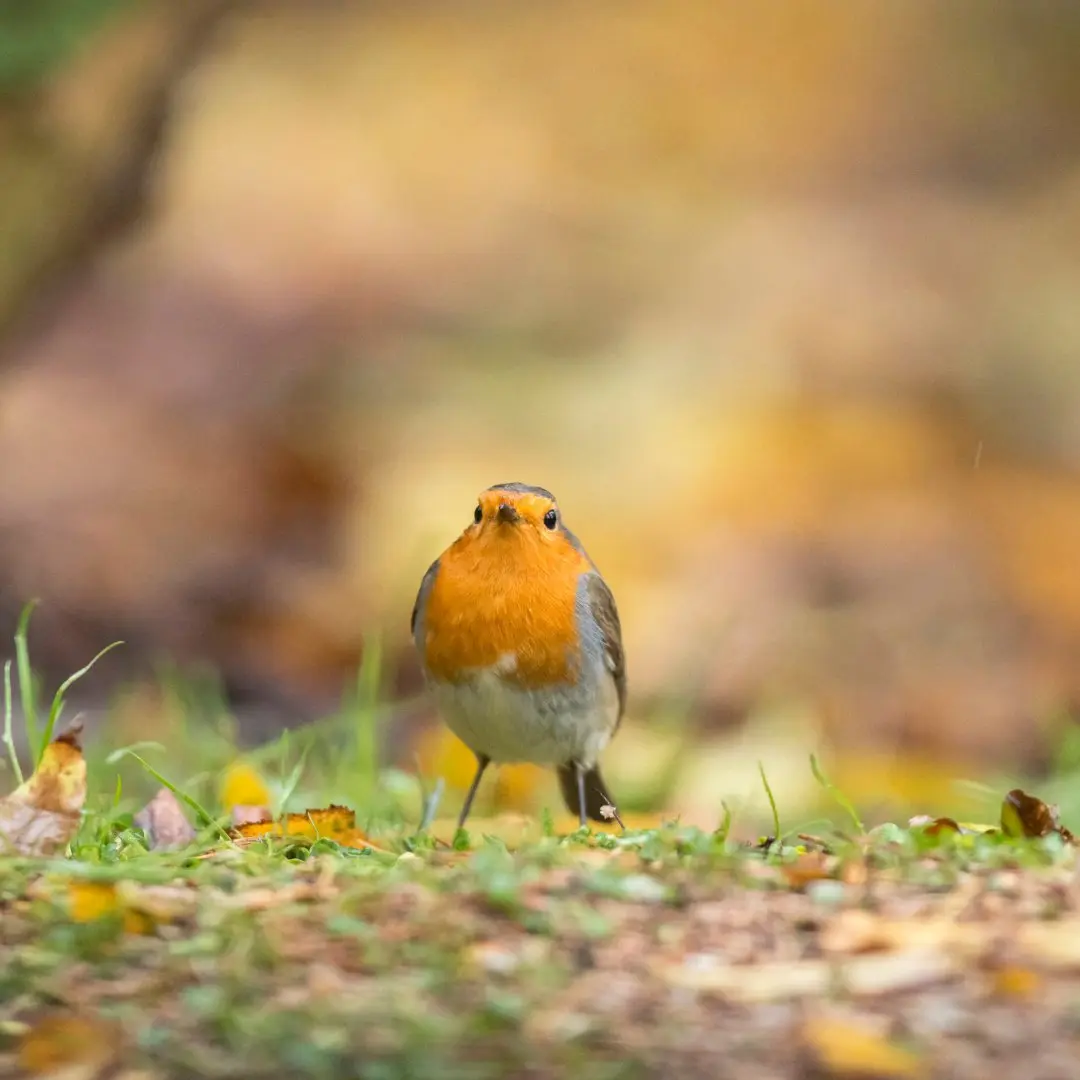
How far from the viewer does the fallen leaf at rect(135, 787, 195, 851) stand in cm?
345


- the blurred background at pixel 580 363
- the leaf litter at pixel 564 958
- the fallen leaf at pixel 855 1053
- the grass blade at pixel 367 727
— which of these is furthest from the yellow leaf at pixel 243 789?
the fallen leaf at pixel 855 1053

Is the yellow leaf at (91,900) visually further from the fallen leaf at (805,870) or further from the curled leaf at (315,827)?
the fallen leaf at (805,870)

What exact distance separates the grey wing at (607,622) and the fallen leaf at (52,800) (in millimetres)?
1530

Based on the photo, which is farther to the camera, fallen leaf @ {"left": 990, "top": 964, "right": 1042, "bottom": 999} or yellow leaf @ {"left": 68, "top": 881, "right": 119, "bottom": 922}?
yellow leaf @ {"left": 68, "top": 881, "right": 119, "bottom": 922}

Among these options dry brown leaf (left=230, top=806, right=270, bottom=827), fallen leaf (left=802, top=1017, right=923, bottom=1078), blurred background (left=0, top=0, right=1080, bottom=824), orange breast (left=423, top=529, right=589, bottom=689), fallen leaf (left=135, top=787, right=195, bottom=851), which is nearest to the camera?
fallen leaf (left=802, top=1017, right=923, bottom=1078)

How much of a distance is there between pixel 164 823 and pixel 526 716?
3.54 feet

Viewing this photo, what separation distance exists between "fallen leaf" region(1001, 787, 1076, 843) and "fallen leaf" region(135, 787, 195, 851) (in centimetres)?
157

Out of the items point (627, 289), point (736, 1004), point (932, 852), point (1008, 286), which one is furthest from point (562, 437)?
point (736, 1004)

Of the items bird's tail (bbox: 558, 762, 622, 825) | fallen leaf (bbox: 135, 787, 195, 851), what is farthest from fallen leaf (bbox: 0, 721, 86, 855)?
bird's tail (bbox: 558, 762, 622, 825)

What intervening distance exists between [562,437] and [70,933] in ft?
22.9

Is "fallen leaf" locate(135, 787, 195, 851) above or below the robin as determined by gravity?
below

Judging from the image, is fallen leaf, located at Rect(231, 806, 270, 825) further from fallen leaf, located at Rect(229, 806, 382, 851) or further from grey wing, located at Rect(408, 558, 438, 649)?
grey wing, located at Rect(408, 558, 438, 649)

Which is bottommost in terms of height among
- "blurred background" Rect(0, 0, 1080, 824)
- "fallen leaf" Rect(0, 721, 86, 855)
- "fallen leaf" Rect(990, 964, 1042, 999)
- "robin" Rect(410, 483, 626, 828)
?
"fallen leaf" Rect(990, 964, 1042, 999)

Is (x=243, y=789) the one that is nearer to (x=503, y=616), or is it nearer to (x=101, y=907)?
(x=503, y=616)
